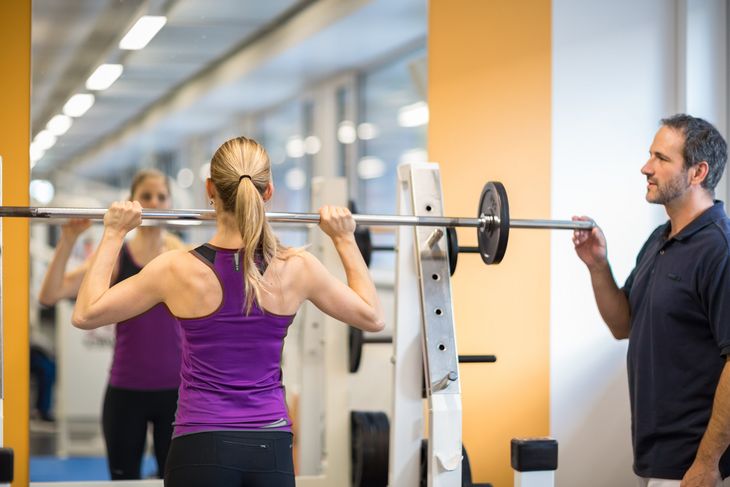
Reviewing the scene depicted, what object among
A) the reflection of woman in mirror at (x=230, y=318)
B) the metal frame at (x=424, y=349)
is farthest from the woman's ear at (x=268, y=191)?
the metal frame at (x=424, y=349)

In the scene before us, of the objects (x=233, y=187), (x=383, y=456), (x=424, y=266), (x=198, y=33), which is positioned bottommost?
(x=383, y=456)

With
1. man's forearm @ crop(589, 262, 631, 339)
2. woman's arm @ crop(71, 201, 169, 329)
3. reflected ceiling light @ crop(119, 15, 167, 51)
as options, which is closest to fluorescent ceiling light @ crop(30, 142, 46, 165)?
reflected ceiling light @ crop(119, 15, 167, 51)

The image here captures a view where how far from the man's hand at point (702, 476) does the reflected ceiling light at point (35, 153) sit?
256 cm

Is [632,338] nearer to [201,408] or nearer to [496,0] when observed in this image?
[201,408]

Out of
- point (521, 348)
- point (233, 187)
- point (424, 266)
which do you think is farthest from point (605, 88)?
point (233, 187)

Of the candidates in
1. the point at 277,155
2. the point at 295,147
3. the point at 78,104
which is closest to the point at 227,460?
the point at 78,104

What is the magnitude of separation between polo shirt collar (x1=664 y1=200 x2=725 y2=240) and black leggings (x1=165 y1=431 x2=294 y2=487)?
1365 mm

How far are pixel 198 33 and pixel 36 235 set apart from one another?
1.43 metres

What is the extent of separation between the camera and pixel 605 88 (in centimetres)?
375

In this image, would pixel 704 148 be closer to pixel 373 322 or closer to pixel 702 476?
pixel 702 476

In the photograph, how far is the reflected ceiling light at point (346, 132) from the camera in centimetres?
548

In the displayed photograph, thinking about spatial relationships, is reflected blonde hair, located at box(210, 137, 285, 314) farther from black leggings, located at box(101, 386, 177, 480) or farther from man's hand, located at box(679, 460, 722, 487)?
black leggings, located at box(101, 386, 177, 480)

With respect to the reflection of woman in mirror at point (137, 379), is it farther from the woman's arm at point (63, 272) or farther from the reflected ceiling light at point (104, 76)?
the reflected ceiling light at point (104, 76)

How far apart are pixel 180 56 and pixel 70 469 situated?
2204mm
